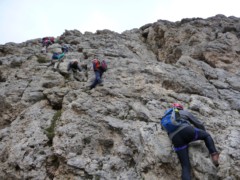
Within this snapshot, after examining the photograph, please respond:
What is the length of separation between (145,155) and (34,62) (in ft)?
55.1

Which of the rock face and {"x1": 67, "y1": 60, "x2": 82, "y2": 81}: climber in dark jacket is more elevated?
{"x1": 67, "y1": 60, "x2": 82, "y2": 81}: climber in dark jacket

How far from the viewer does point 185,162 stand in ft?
32.7

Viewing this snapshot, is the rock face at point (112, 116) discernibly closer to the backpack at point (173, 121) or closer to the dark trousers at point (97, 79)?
the dark trousers at point (97, 79)

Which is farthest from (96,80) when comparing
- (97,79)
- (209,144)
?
(209,144)

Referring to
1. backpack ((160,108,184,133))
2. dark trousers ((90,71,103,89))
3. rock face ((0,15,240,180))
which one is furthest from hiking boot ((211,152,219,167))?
dark trousers ((90,71,103,89))

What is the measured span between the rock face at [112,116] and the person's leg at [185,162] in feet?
1.70

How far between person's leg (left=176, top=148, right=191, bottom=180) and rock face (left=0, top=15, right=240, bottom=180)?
52 centimetres

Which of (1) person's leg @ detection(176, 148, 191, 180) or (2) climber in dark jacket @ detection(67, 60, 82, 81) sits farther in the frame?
(2) climber in dark jacket @ detection(67, 60, 82, 81)

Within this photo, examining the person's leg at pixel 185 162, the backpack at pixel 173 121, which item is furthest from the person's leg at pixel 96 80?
the person's leg at pixel 185 162

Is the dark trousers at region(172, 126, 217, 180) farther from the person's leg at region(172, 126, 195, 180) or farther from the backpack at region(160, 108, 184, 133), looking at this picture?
the backpack at region(160, 108, 184, 133)

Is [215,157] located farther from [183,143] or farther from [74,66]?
[74,66]

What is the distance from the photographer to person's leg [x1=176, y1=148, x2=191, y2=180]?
958 cm

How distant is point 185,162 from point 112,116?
209 inches

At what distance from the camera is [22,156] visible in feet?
40.0
